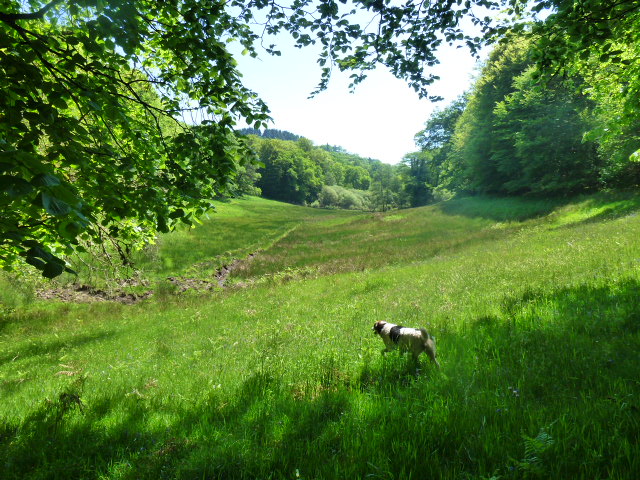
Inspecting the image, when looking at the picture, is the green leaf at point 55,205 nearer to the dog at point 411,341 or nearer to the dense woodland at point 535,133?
the dog at point 411,341

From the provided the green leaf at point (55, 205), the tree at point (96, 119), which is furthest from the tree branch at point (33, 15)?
the green leaf at point (55, 205)

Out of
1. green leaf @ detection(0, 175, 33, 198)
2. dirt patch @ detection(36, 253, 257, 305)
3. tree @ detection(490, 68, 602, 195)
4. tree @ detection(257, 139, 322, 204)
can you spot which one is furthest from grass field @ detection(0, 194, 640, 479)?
tree @ detection(257, 139, 322, 204)

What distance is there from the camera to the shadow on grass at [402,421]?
261cm

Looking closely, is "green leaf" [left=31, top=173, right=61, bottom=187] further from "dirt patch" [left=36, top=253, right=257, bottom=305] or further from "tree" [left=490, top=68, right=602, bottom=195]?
"tree" [left=490, top=68, right=602, bottom=195]

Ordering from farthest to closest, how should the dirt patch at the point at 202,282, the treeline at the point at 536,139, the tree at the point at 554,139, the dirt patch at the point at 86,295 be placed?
the tree at the point at 554,139
the treeline at the point at 536,139
the dirt patch at the point at 202,282
the dirt patch at the point at 86,295

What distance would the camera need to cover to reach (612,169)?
26.5m

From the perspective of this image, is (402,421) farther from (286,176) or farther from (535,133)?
(286,176)

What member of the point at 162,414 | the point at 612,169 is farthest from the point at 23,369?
the point at 612,169

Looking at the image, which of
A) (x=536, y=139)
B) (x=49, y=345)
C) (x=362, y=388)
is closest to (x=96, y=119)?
(x=362, y=388)

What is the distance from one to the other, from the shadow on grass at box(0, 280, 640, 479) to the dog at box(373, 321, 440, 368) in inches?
7.2

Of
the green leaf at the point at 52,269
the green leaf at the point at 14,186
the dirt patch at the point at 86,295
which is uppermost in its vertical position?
the green leaf at the point at 14,186

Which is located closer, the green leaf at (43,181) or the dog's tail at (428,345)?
the green leaf at (43,181)

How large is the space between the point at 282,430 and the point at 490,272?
9347mm

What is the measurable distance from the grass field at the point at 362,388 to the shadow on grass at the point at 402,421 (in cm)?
2
